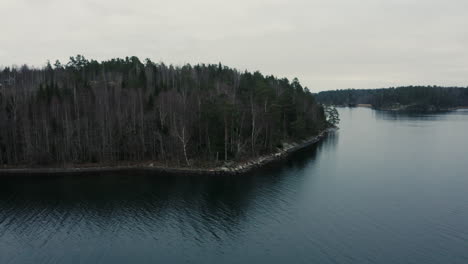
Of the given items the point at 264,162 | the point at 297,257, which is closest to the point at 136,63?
the point at 264,162

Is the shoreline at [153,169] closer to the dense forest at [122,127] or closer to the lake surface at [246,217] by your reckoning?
the dense forest at [122,127]

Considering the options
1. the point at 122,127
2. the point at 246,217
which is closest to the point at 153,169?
the point at 122,127

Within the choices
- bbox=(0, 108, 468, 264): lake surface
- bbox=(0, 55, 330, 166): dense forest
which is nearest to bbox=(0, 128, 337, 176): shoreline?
bbox=(0, 55, 330, 166): dense forest

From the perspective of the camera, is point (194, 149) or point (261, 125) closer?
point (194, 149)

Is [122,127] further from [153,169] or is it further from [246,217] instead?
[246,217]

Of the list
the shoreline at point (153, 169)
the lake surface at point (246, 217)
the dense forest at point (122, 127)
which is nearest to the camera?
the lake surface at point (246, 217)

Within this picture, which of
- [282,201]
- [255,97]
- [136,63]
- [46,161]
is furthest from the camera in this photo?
[136,63]

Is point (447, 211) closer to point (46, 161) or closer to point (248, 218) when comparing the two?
point (248, 218)

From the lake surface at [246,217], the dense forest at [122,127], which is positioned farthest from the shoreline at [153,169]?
the lake surface at [246,217]

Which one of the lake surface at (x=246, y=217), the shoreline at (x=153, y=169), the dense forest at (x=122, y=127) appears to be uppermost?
the dense forest at (x=122, y=127)
